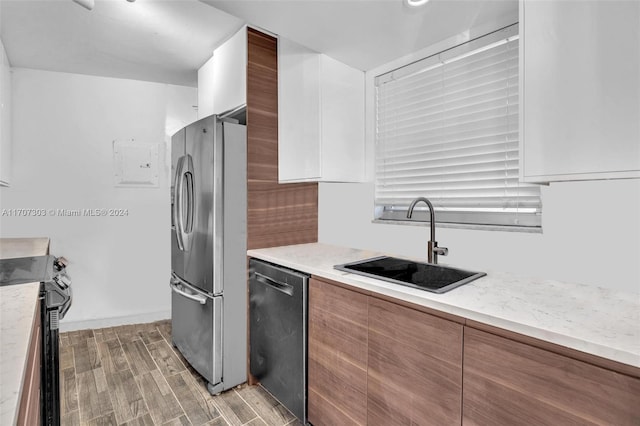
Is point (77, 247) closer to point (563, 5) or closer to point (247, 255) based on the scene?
point (247, 255)

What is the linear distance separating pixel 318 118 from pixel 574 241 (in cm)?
144

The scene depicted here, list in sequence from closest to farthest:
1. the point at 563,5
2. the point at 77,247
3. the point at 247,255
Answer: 1. the point at 563,5
2. the point at 247,255
3. the point at 77,247

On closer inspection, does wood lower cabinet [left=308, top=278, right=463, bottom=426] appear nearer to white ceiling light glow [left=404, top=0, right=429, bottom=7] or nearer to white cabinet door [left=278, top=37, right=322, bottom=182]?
white cabinet door [left=278, top=37, right=322, bottom=182]

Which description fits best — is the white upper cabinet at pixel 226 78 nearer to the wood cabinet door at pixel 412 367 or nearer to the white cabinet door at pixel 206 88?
the white cabinet door at pixel 206 88

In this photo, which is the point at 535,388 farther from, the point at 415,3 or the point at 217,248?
the point at 217,248

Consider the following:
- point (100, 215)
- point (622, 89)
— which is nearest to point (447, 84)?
point (622, 89)

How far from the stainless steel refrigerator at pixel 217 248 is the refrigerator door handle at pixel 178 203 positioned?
92 mm

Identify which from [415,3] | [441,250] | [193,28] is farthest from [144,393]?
[415,3]

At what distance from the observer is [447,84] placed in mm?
1843

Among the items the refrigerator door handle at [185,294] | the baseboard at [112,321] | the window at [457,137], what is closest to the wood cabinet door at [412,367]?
the window at [457,137]

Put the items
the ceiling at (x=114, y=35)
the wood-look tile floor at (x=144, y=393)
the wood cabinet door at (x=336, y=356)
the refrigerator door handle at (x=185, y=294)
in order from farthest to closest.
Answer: the refrigerator door handle at (x=185, y=294) < the ceiling at (x=114, y=35) < the wood-look tile floor at (x=144, y=393) < the wood cabinet door at (x=336, y=356)

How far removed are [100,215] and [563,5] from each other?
367 centimetres

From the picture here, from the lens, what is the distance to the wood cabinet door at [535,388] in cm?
80

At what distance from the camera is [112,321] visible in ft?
10.5
